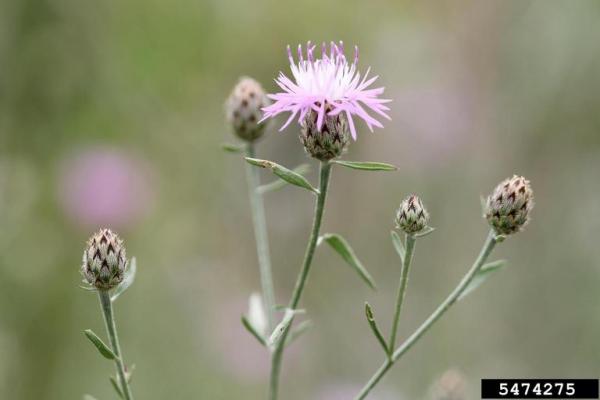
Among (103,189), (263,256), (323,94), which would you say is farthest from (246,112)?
(103,189)

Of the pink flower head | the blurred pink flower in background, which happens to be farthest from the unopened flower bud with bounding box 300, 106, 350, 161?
the blurred pink flower in background

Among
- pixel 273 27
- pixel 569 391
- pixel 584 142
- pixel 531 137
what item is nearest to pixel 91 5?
pixel 273 27

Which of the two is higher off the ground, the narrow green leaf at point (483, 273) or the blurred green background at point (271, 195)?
the blurred green background at point (271, 195)

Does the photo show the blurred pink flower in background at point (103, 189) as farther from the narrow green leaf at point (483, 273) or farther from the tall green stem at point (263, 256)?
the narrow green leaf at point (483, 273)

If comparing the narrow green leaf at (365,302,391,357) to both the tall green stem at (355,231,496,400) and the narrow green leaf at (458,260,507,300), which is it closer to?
the tall green stem at (355,231,496,400)

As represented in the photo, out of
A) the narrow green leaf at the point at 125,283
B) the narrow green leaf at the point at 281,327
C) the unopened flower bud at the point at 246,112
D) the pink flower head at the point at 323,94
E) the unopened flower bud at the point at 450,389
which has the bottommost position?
the unopened flower bud at the point at 450,389

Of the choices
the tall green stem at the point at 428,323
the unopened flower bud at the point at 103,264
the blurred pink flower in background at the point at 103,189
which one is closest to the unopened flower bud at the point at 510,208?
the tall green stem at the point at 428,323

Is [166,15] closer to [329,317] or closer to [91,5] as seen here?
[91,5]
